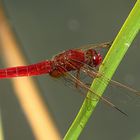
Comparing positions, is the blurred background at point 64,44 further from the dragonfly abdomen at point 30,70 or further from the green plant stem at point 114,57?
the green plant stem at point 114,57

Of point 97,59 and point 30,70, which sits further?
point 30,70

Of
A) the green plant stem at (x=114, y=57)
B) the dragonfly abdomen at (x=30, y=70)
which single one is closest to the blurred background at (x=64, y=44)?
the dragonfly abdomen at (x=30, y=70)

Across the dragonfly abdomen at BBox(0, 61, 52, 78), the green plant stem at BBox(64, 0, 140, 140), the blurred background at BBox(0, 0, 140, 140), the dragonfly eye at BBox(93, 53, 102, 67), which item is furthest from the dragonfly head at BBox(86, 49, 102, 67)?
the blurred background at BBox(0, 0, 140, 140)

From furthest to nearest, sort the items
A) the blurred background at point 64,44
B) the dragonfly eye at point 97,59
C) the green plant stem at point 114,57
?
the blurred background at point 64,44 → the dragonfly eye at point 97,59 → the green plant stem at point 114,57

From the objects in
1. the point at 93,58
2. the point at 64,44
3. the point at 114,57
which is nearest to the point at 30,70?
the point at 93,58

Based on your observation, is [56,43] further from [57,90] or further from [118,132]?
[118,132]

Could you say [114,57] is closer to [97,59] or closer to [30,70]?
[97,59]

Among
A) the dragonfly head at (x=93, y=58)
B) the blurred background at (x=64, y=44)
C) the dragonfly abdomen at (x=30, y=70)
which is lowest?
the blurred background at (x=64, y=44)

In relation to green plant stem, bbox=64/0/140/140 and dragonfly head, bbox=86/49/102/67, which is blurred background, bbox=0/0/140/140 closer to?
dragonfly head, bbox=86/49/102/67

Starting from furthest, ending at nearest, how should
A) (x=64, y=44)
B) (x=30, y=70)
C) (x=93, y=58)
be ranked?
(x=64, y=44) < (x=30, y=70) < (x=93, y=58)
